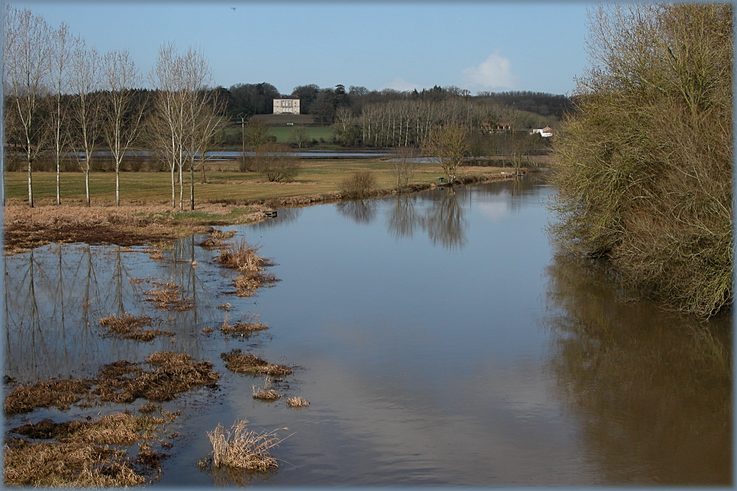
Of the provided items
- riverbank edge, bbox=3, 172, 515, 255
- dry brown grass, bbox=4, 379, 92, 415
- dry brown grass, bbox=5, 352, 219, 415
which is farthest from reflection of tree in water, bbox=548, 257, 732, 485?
riverbank edge, bbox=3, 172, 515, 255

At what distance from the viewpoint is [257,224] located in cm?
3316

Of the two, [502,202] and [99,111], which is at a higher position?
[99,111]

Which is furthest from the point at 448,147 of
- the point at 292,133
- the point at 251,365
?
the point at 292,133

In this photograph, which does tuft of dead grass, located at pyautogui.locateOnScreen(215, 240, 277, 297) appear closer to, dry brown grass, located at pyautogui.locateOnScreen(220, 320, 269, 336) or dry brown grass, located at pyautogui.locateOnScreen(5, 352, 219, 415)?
dry brown grass, located at pyautogui.locateOnScreen(220, 320, 269, 336)

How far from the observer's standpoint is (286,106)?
141 meters

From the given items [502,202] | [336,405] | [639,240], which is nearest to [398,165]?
[502,202]

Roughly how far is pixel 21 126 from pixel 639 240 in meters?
27.6

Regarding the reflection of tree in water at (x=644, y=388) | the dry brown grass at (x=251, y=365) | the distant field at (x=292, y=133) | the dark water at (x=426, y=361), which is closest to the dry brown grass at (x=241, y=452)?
the dark water at (x=426, y=361)

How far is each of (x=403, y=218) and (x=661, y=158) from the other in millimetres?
20951

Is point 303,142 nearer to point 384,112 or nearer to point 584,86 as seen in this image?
point 384,112

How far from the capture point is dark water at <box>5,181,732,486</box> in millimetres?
9648

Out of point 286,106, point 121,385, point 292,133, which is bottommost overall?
point 121,385

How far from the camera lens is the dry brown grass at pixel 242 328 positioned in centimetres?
1527

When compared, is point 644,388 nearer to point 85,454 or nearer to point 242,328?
point 242,328
